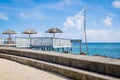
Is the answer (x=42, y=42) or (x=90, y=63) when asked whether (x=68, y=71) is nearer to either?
(x=90, y=63)

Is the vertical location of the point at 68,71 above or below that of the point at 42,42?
below

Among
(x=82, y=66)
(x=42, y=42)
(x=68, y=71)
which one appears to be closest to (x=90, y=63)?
(x=82, y=66)

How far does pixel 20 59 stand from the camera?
1138 centimetres

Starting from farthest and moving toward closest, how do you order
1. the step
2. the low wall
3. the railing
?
the railing < the low wall < the step

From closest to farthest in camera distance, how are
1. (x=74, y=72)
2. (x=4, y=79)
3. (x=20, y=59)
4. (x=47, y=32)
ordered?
(x=74, y=72)
(x=4, y=79)
(x=20, y=59)
(x=47, y=32)

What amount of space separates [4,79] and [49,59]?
280 centimetres

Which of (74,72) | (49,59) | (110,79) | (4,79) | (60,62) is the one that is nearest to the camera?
(110,79)

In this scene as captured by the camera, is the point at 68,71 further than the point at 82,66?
No

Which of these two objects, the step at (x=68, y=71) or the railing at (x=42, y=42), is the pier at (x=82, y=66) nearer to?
the step at (x=68, y=71)

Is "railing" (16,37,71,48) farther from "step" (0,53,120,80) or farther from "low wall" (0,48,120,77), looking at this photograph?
"low wall" (0,48,120,77)

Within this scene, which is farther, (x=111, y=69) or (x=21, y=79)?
(x=21, y=79)

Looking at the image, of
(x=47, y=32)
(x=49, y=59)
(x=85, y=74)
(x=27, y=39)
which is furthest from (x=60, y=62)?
(x=47, y=32)

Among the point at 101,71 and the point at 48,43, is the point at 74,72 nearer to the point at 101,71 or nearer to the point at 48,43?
the point at 101,71

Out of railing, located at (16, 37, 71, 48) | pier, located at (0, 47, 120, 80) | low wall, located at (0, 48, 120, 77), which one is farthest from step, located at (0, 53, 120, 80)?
railing, located at (16, 37, 71, 48)
